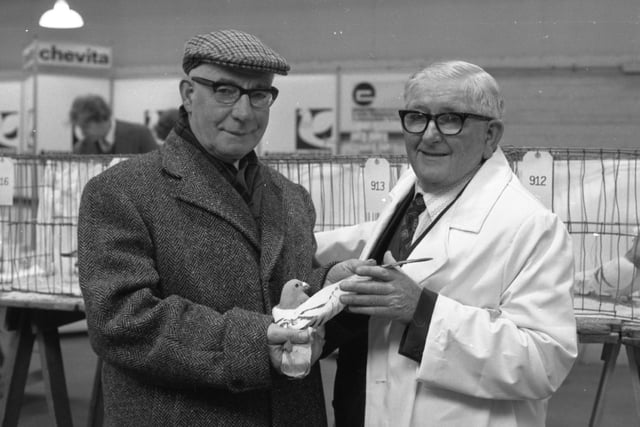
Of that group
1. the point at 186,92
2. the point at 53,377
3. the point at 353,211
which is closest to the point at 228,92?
the point at 186,92

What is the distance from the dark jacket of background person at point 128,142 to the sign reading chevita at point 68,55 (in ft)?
6.99

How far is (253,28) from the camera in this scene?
14.6 feet

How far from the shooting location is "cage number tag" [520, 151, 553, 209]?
9.40 ft

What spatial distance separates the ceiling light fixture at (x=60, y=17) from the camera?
5.57m

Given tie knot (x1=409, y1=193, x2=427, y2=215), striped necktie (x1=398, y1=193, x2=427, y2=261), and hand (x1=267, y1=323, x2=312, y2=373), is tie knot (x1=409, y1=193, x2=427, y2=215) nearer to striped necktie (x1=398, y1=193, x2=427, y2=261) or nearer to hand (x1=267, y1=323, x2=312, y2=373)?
striped necktie (x1=398, y1=193, x2=427, y2=261)

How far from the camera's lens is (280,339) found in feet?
5.29

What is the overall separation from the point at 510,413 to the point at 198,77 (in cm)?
96

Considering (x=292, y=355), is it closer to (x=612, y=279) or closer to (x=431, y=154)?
(x=431, y=154)

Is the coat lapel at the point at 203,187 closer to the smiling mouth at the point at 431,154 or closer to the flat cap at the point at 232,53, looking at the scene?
the flat cap at the point at 232,53

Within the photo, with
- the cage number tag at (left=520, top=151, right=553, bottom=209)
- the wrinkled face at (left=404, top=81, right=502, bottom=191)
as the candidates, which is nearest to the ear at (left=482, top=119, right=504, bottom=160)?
the wrinkled face at (left=404, top=81, right=502, bottom=191)

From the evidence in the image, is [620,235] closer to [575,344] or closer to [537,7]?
[575,344]

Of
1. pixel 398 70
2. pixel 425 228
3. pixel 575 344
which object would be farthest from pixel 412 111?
pixel 398 70

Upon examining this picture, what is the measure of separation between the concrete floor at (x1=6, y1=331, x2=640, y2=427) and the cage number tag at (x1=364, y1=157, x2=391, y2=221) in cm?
167

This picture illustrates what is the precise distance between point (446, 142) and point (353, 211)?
1.57 metres
